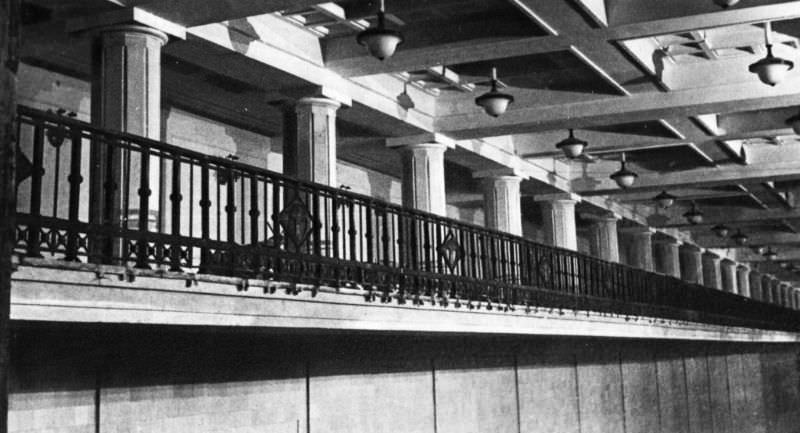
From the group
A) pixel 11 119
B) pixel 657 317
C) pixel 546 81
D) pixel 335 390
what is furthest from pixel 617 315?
pixel 11 119

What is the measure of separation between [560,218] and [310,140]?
39.0 feet

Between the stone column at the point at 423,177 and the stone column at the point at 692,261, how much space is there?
21.0m

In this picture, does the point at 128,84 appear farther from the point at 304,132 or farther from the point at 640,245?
the point at 640,245

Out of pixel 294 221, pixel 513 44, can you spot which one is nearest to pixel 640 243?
pixel 513 44

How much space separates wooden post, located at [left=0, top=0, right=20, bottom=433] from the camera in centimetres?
381

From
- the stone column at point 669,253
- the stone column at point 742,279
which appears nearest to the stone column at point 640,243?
the stone column at point 669,253

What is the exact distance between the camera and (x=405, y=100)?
59.0 ft

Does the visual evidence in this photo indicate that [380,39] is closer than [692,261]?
Yes

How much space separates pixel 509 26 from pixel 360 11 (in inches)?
79.8

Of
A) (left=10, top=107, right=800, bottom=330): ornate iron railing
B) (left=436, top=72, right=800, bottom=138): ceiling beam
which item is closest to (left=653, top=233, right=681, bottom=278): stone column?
(left=10, top=107, right=800, bottom=330): ornate iron railing

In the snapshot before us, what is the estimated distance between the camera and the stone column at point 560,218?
83.9 feet

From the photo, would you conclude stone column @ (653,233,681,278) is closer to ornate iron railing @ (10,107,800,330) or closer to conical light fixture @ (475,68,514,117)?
ornate iron railing @ (10,107,800,330)

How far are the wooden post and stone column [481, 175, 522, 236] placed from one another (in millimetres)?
18521

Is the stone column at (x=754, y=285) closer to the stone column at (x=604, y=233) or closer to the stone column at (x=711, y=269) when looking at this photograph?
the stone column at (x=711, y=269)
